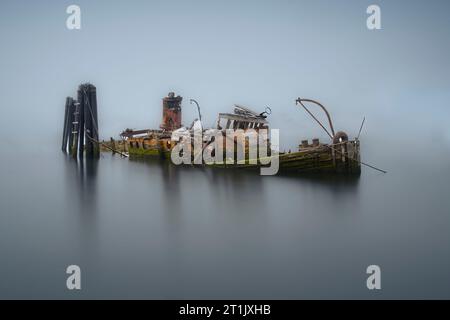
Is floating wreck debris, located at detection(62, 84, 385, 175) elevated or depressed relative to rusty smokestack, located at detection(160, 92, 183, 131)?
depressed

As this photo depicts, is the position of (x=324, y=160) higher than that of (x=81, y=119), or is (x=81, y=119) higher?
(x=81, y=119)

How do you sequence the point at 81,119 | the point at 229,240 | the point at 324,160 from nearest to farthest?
1. the point at 229,240
2. the point at 324,160
3. the point at 81,119

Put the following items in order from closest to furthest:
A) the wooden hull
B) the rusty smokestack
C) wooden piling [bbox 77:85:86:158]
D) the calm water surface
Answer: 1. the calm water surface
2. the wooden hull
3. wooden piling [bbox 77:85:86:158]
4. the rusty smokestack

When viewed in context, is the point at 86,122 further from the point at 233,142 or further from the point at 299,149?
the point at 299,149

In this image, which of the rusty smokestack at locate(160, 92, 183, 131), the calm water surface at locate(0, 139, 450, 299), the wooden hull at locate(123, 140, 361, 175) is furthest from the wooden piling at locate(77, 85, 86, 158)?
the wooden hull at locate(123, 140, 361, 175)

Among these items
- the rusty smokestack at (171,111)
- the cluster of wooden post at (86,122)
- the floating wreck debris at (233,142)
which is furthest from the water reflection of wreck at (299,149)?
the cluster of wooden post at (86,122)

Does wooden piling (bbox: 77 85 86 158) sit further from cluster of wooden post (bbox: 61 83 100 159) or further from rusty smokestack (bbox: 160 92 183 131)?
rusty smokestack (bbox: 160 92 183 131)

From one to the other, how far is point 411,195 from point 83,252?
77.2ft

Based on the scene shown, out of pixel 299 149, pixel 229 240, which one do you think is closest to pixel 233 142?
pixel 299 149

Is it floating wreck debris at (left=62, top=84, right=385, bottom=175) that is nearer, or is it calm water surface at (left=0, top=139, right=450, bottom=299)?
calm water surface at (left=0, top=139, right=450, bottom=299)

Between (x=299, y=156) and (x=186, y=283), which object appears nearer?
(x=186, y=283)

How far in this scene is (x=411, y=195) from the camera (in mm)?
28969
